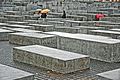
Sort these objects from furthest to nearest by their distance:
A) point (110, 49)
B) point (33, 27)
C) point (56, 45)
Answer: point (33, 27) < point (56, 45) < point (110, 49)

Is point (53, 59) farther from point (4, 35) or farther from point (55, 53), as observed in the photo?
point (4, 35)

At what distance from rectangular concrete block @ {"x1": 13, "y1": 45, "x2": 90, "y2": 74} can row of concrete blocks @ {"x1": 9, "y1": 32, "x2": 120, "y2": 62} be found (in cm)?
119

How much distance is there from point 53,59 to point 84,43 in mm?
2261

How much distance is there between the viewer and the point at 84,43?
9109 millimetres

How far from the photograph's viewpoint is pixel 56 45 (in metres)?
10.4

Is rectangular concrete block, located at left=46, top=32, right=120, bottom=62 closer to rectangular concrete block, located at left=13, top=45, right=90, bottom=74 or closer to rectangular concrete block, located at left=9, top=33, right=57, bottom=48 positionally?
rectangular concrete block, located at left=9, top=33, right=57, bottom=48

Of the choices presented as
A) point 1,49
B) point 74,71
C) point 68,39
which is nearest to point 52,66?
point 74,71

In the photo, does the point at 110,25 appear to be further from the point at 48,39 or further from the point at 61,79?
the point at 61,79

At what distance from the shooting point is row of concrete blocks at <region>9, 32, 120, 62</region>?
8.41 meters

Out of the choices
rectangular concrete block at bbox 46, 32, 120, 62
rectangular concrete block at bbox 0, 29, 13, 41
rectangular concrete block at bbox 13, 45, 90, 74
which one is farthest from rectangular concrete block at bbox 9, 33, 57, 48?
rectangular concrete block at bbox 13, 45, 90, 74

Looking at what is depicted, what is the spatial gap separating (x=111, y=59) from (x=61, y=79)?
8.03 ft

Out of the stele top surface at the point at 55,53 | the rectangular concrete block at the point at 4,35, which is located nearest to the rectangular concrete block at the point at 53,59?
the stele top surface at the point at 55,53

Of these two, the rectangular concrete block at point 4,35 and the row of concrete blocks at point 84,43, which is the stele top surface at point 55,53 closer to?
the row of concrete blocks at point 84,43

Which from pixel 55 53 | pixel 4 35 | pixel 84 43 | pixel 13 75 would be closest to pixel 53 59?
pixel 55 53
